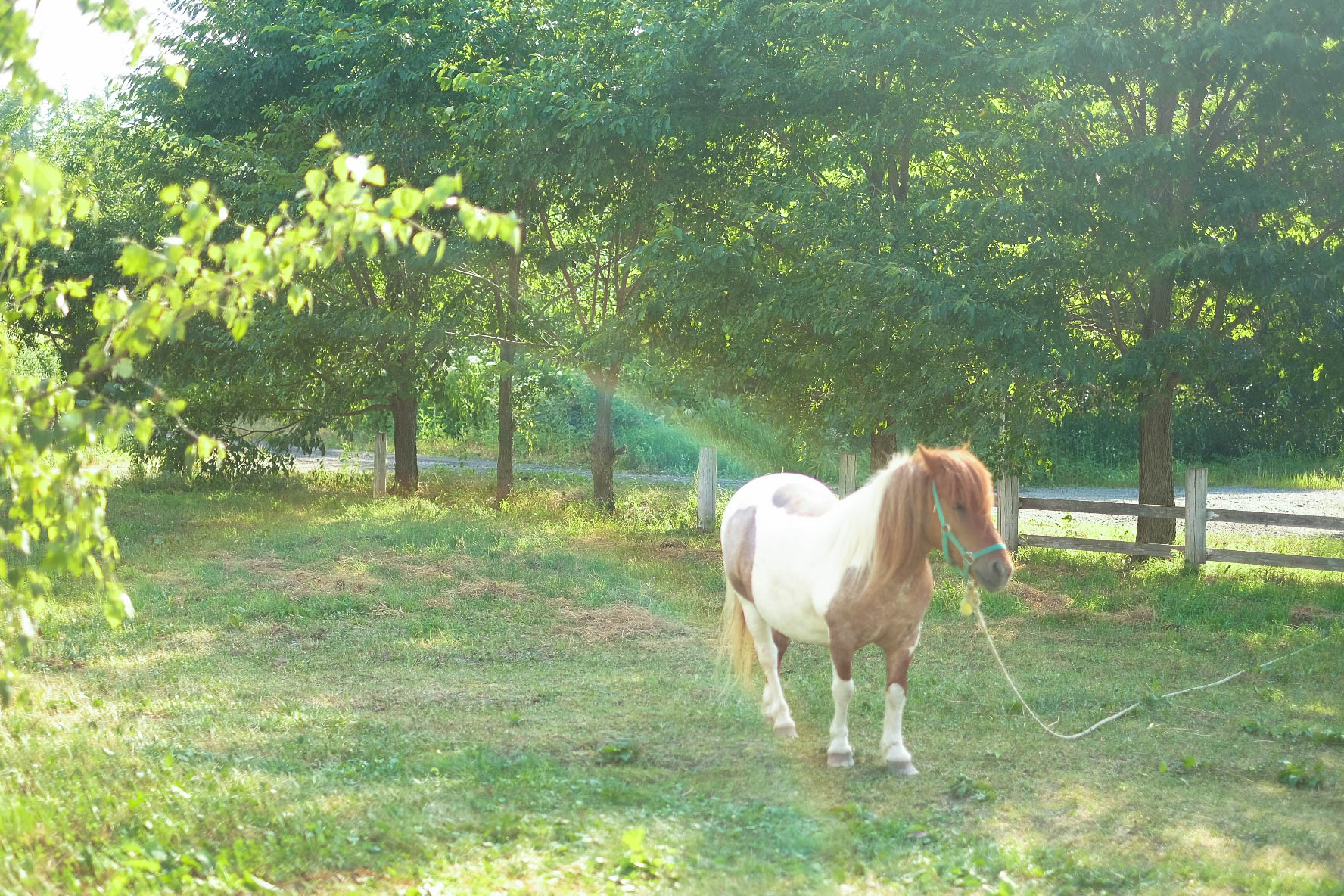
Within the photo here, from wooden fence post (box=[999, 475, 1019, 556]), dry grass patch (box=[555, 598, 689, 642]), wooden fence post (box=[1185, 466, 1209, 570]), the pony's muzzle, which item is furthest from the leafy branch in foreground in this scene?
wooden fence post (box=[999, 475, 1019, 556])

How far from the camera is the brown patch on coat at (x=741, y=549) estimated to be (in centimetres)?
690

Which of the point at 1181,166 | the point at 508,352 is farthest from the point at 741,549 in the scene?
the point at 508,352

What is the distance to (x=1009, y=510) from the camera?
1370cm

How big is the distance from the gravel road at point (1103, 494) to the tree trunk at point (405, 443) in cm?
196

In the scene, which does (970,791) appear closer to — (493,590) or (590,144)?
(493,590)

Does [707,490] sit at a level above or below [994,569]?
below

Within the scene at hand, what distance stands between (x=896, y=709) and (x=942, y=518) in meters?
1.12

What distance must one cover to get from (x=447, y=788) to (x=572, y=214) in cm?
1237

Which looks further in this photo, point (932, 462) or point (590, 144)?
point (590, 144)

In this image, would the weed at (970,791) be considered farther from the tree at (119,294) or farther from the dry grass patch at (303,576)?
the dry grass patch at (303,576)

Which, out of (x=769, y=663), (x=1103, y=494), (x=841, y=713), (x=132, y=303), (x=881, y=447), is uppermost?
(x=132, y=303)

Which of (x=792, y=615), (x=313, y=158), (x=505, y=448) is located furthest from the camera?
(x=505, y=448)

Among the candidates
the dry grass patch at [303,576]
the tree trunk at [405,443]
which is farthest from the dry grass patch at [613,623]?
the tree trunk at [405,443]

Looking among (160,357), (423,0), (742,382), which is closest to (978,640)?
(742,382)
